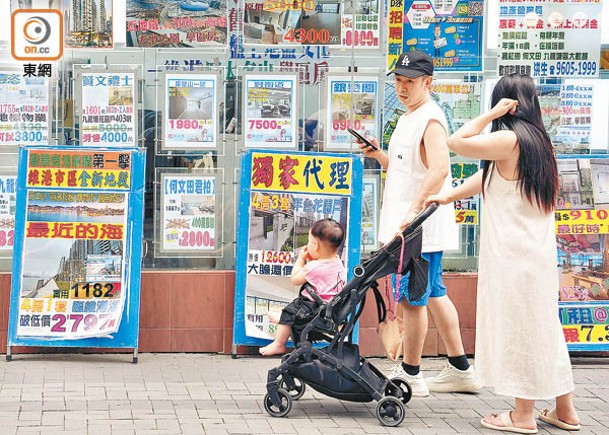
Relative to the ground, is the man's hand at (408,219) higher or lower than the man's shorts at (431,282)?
higher

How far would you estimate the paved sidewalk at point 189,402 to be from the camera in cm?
633

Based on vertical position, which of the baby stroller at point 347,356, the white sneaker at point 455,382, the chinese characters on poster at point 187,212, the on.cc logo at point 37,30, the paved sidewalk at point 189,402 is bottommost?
the paved sidewalk at point 189,402

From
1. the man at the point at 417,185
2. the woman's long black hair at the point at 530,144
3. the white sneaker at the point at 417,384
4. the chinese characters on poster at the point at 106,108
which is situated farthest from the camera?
the chinese characters on poster at the point at 106,108

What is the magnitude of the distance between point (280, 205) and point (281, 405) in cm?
198

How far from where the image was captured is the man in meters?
7.00

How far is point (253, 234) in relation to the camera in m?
8.21

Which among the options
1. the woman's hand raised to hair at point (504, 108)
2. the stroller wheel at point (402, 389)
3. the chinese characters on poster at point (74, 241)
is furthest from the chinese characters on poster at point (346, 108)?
the woman's hand raised to hair at point (504, 108)

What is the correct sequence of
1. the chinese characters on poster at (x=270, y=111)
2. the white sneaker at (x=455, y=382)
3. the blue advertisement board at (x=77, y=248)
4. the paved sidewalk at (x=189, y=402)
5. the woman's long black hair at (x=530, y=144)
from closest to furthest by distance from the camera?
the woman's long black hair at (x=530, y=144) < the paved sidewalk at (x=189, y=402) < the white sneaker at (x=455, y=382) < the blue advertisement board at (x=77, y=248) < the chinese characters on poster at (x=270, y=111)

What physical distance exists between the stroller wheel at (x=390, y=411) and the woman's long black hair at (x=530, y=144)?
1.24 m

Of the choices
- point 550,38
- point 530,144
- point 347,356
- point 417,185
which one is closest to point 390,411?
point 347,356

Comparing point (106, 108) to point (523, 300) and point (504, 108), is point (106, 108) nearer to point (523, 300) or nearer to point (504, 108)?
point (504, 108)

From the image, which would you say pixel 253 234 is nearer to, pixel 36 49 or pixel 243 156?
pixel 243 156

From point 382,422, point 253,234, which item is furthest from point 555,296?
point 253,234

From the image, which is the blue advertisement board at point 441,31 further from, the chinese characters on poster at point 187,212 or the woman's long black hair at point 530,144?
the woman's long black hair at point 530,144
